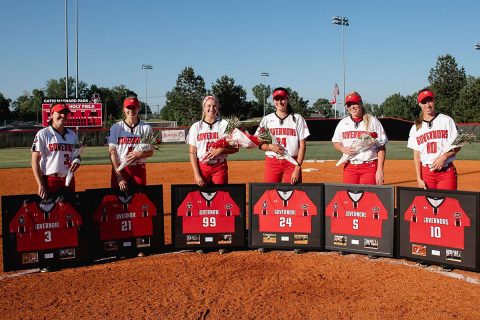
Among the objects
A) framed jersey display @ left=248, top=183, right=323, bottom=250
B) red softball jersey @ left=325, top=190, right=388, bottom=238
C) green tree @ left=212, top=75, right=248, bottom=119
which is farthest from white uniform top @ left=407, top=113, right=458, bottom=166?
green tree @ left=212, top=75, right=248, bottom=119

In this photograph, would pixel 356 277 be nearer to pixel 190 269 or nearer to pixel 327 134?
pixel 190 269

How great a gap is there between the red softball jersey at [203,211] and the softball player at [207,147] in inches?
8.0

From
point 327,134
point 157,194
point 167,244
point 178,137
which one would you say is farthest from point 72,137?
point 327,134

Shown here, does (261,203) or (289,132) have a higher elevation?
(289,132)

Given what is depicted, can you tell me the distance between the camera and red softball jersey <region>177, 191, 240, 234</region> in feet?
20.6

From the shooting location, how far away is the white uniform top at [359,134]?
6078 millimetres

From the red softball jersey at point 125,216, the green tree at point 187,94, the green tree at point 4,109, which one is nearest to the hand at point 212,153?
the red softball jersey at point 125,216

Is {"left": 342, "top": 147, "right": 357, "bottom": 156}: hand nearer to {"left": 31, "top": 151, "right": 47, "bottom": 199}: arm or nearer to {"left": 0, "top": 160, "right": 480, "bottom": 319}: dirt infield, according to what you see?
{"left": 0, "top": 160, "right": 480, "bottom": 319}: dirt infield

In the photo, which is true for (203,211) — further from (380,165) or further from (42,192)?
(380,165)

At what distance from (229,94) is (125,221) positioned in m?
52.6

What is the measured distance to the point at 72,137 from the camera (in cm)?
600

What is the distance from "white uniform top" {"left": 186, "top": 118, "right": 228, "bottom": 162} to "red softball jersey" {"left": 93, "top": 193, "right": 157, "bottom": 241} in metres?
1.01

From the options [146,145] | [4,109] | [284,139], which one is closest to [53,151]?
[146,145]

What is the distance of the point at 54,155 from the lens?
5770mm
